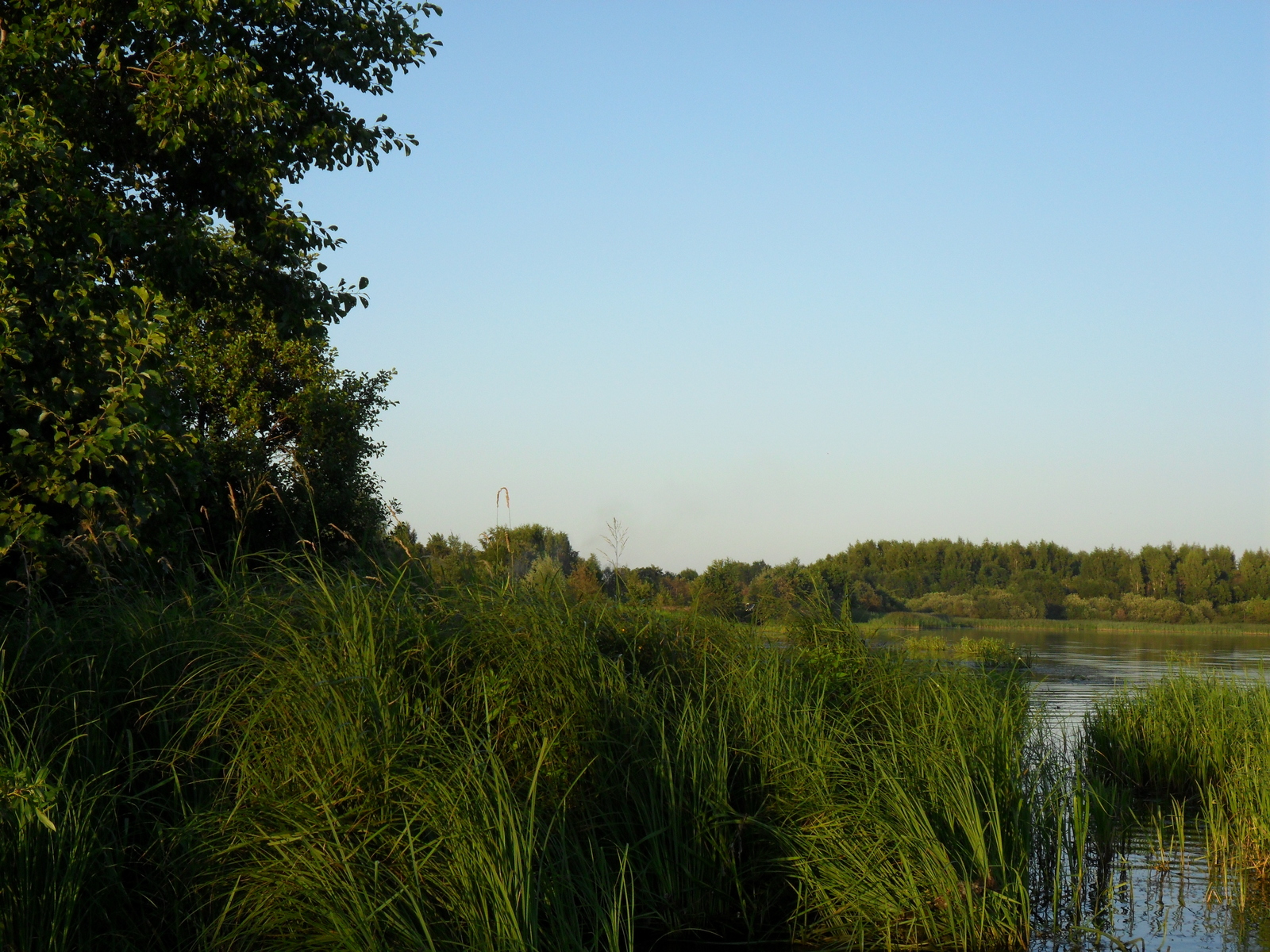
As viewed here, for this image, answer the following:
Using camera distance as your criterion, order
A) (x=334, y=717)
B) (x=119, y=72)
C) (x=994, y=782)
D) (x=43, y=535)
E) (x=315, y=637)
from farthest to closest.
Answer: (x=119, y=72) < (x=43, y=535) < (x=994, y=782) < (x=315, y=637) < (x=334, y=717)

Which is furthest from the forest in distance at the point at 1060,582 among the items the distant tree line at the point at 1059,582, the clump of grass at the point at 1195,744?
the clump of grass at the point at 1195,744

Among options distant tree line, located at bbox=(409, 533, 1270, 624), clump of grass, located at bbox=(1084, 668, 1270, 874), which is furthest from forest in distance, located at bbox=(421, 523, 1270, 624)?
clump of grass, located at bbox=(1084, 668, 1270, 874)

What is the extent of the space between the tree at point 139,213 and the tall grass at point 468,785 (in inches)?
79.1

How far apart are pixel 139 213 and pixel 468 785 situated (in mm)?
7573

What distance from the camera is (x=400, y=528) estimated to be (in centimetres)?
659

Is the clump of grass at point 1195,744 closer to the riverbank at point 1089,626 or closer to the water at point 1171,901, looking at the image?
the water at point 1171,901

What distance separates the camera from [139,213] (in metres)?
10.1

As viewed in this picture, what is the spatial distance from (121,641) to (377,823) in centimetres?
207

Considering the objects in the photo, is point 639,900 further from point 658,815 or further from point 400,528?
point 400,528

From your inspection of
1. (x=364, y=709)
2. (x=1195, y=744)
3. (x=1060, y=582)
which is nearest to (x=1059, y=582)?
(x=1060, y=582)

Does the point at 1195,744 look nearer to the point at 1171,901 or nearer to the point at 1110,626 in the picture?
the point at 1171,901

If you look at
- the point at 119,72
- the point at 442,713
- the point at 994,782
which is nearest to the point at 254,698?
the point at 442,713

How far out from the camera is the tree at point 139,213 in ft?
27.4

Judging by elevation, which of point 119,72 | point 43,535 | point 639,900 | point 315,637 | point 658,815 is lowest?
point 639,900
